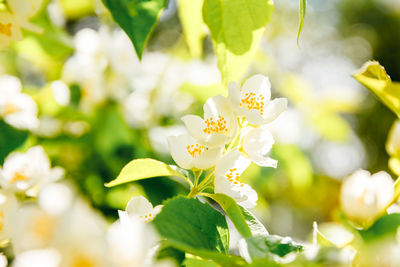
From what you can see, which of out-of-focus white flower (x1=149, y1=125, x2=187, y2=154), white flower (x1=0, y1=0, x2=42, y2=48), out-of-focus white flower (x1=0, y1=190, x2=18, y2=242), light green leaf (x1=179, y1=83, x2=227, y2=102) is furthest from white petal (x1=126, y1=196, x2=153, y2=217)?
light green leaf (x1=179, y1=83, x2=227, y2=102)

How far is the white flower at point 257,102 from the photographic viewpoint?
0.42 meters

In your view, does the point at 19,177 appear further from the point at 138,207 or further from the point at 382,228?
the point at 382,228

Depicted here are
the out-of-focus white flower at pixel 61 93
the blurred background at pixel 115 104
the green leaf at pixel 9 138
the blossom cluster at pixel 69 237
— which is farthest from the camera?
the out-of-focus white flower at pixel 61 93

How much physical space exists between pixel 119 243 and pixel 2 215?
216 mm

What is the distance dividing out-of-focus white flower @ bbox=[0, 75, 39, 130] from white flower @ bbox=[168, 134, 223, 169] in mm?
309

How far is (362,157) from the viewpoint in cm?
641

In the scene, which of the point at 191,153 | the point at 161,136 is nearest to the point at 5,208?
the point at 191,153

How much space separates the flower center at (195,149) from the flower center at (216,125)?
20 millimetres

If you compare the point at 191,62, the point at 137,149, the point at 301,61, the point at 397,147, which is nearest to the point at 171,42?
the point at 301,61

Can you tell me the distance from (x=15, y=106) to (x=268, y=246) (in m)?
0.53

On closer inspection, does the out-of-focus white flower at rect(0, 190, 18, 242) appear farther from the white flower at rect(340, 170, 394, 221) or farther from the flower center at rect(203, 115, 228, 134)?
the white flower at rect(340, 170, 394, 221)

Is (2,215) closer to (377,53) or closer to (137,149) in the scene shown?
(137,149)

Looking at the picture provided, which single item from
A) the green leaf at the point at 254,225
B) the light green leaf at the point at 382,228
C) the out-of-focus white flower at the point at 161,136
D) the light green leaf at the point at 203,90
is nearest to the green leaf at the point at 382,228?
the light green leaf at the point at 382,228

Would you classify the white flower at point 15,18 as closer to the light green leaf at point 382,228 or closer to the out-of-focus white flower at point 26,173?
the out-of-focus white flower at point 26,173
